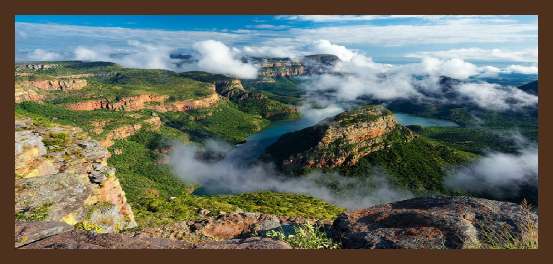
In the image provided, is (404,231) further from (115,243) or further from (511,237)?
(115,243)

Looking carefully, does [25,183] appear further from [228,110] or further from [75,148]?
[228,110]

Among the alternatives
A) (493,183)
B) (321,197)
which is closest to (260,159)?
(321,197)

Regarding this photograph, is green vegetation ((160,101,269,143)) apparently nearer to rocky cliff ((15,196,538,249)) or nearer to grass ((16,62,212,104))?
grass ((16,62,212,104))

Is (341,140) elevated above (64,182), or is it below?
below

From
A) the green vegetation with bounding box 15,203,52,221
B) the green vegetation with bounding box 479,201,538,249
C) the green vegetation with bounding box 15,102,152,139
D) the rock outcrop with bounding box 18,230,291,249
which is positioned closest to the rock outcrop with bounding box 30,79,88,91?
the green vegetation with bounding box 15,102,152,139

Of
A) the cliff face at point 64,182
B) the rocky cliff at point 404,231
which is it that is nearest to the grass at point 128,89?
the cliff face at point 64,182

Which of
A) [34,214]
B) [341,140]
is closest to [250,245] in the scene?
[34,214]
